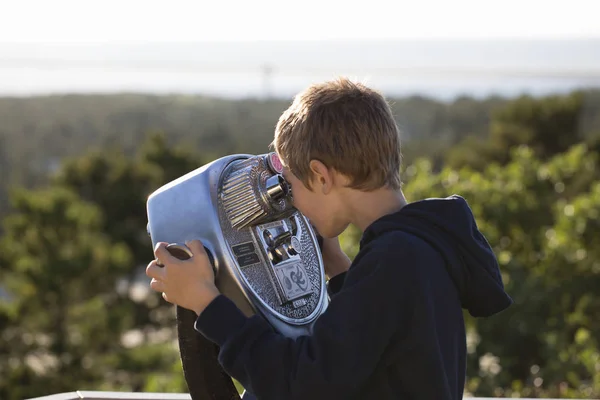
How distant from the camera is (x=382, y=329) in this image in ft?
4.23

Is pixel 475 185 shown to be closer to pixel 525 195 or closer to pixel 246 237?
pixel 525 195

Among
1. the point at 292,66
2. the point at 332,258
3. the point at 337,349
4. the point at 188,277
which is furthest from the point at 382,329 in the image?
the point at 292,66

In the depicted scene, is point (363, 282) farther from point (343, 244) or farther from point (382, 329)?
point (343, 244)

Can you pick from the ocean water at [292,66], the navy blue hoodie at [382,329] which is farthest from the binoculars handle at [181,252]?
the ocean water at [292,66]

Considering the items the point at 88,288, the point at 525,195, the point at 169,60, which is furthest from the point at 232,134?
the point at 525,195

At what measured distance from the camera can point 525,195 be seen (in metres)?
5.29

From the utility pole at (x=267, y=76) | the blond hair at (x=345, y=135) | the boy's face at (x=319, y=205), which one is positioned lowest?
the utility pole at (x=267, y=76)

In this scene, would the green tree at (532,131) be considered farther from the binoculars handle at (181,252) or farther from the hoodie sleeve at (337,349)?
the hoodie sleeve at (337,349)

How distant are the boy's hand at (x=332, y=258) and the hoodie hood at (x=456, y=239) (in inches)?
15.9

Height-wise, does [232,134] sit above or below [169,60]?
below

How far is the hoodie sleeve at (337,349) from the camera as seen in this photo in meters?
1.28

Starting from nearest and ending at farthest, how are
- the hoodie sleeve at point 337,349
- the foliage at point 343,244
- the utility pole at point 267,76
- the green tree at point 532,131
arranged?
the hoodie sleeve at point 337,349
the foliage at point 343,244
the green tree at point 532,131
the utility pole at point 267,76

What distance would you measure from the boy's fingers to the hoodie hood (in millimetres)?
284

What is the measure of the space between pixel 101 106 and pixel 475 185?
76.4 feet
